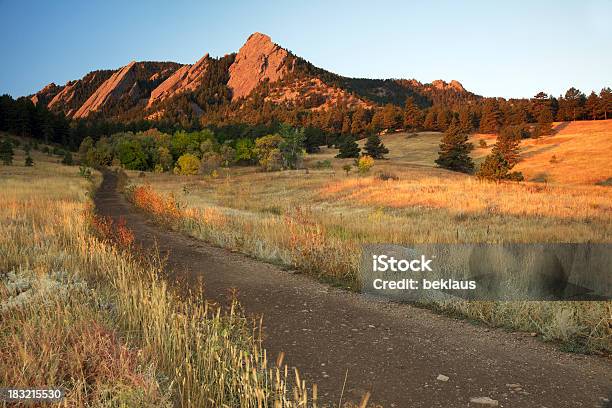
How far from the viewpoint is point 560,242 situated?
39.5 ft

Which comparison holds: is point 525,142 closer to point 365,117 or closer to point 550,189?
point 365,117

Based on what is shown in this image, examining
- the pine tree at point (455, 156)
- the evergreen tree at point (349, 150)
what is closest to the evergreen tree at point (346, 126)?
the evergreen tree at point (349, 150)

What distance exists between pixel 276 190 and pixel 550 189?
24.9 metres

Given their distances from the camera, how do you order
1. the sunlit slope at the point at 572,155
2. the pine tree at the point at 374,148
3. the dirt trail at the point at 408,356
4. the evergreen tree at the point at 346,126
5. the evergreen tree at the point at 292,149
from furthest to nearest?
the evergreen tree at the point at 346,126
the pine tree at the point at 374,148
the evergreen tree at the point at 292,149
the sunlit slope at the point at 572,155
the dirt trail at the point at 408,356

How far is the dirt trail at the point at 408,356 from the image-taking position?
4277 millimetres

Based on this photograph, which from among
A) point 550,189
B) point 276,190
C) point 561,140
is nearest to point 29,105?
point 276,190

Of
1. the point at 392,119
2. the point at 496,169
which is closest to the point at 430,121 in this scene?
the point at 392,119

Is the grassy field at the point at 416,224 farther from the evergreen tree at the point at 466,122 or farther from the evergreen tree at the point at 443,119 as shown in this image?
the evergreen tree at the point at 443,119

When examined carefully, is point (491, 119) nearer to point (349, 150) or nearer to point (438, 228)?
point (349, 150)

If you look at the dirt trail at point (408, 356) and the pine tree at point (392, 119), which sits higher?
the pine tree at point (392, 119)

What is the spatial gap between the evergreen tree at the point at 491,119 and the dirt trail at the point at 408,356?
9939 centimetres

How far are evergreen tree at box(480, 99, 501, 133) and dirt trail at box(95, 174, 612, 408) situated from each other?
99.4m

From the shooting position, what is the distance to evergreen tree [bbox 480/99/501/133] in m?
94.9

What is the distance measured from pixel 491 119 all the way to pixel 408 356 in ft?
334
